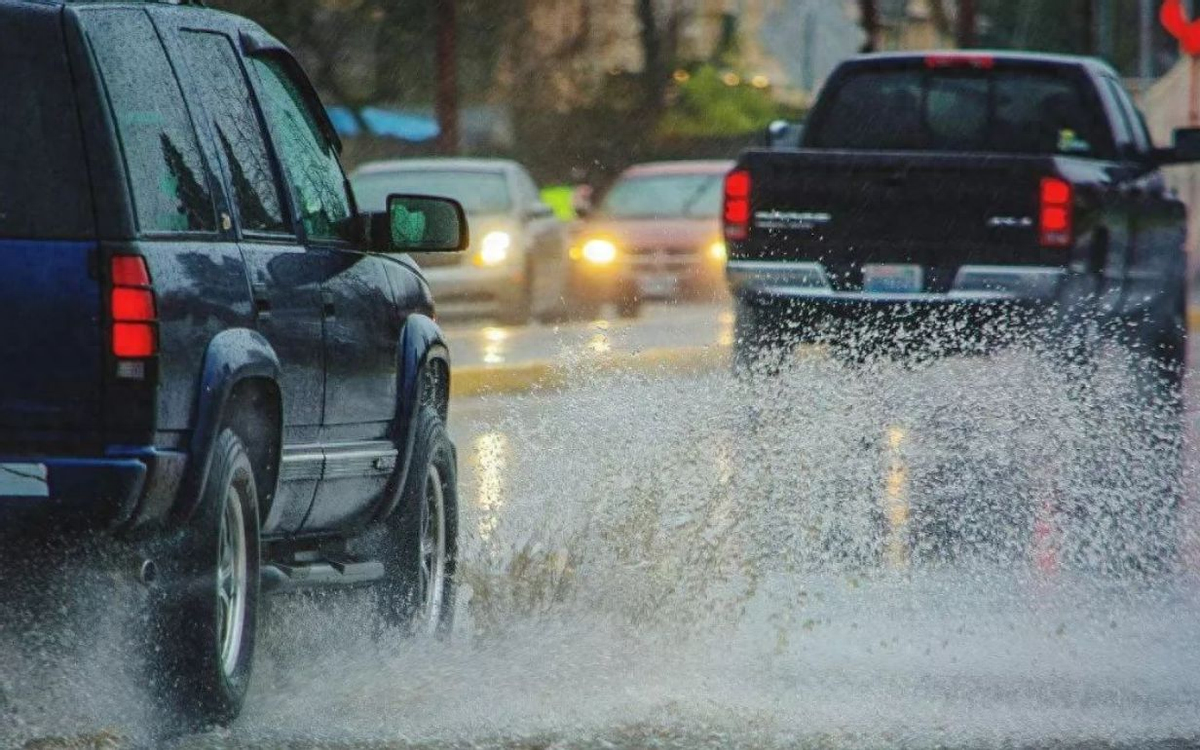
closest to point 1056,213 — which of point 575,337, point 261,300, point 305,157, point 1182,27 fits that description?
point 305,157

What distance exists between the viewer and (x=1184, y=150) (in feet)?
51.7

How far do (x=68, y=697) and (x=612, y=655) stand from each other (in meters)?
1.80

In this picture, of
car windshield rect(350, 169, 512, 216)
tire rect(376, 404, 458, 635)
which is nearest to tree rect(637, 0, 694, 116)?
car windshield rect(350, 169, 512, 216)

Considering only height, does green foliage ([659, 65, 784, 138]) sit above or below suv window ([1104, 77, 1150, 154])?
below

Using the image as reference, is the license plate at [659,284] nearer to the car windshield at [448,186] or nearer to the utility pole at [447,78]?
the car windshield at [448,186]

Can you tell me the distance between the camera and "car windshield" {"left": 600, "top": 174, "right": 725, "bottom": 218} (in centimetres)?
2805

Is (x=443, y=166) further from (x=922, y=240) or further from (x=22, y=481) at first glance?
(x=22, y=481)

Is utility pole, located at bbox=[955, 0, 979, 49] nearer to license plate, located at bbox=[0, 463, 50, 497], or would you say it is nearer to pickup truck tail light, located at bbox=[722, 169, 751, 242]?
pickup truck tail light, located at bbox=[722, 169, 751, 242]

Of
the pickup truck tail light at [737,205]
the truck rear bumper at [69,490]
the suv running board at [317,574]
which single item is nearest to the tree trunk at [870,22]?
the pickup truck tail light at [737,205]

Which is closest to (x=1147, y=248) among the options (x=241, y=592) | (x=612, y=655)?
(x=612, y=655)

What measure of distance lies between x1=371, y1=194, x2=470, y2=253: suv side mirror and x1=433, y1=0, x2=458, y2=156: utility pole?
28.3 metres

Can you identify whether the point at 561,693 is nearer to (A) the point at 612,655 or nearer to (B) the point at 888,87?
(A) the point at 612,655

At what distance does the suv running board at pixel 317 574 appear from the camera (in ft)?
21.6

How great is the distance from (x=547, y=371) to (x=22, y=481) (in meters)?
12.5
